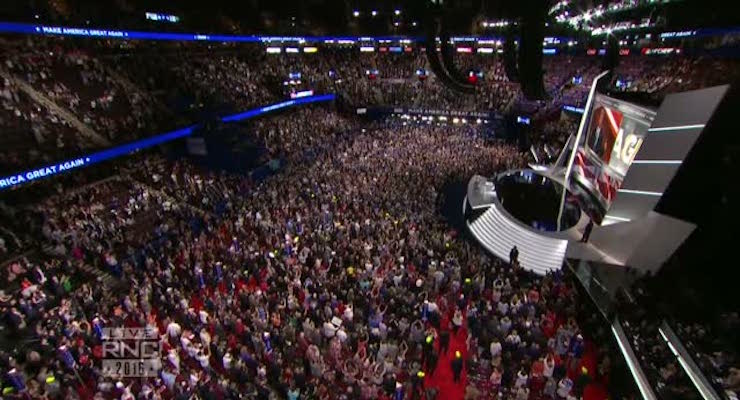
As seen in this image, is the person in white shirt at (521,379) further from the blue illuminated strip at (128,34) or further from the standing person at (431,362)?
the blue illuminated strip at (128,34)

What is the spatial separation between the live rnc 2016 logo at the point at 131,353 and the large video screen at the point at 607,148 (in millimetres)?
14044

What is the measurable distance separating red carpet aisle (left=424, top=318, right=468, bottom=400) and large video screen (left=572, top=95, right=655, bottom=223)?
24.5 feet

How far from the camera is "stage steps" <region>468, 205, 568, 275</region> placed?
14.5 meters

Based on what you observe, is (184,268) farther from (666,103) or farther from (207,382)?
(666,103)

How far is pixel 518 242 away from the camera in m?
15.6

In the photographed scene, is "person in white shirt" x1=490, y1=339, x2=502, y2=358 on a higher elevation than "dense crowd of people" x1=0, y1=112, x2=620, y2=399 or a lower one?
higher

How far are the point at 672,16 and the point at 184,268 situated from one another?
30.8 metres

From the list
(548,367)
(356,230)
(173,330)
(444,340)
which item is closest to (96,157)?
(173,330)

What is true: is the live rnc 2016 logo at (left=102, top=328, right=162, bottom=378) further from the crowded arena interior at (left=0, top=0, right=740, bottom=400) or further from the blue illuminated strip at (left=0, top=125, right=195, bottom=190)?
the blue illuminated strip at (left=0, top=125, right=195, bottom=190)

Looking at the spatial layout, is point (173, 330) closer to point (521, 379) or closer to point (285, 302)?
point (285, 302)

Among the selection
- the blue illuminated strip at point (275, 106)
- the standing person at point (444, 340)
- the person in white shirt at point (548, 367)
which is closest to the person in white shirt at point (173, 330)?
the standing person at point (444, 340)

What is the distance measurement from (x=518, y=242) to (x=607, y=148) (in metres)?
4.71

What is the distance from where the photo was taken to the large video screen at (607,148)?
41.8 ft

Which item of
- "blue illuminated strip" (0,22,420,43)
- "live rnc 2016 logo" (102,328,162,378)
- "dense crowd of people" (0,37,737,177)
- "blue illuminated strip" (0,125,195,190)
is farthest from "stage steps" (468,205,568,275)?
"blue illuminated strip" (0,22,420,43)
